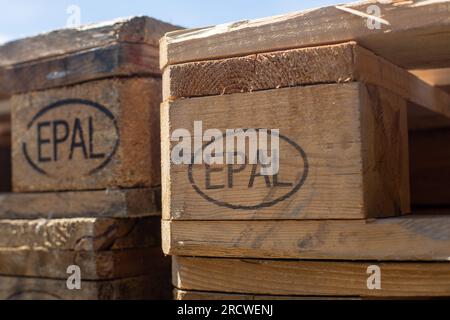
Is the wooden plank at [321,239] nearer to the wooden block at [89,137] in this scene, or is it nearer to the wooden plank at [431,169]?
the wooden block at [89,137]

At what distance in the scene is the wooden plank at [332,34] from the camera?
1642 millimetres

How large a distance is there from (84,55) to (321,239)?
4.11ft

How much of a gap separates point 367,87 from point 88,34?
1186 mm

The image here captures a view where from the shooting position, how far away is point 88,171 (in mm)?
2410

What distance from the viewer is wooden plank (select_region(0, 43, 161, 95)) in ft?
7.84

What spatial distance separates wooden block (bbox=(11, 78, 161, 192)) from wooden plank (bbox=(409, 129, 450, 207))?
3.54ft

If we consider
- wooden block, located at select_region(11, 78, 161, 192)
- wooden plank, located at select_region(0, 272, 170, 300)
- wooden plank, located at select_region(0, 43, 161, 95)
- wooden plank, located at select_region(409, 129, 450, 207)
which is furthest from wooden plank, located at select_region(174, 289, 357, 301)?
wooden plank, located at select_region(409, 129, 450, 207)

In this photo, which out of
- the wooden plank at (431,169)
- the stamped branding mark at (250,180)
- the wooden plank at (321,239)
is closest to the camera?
the wooden plank at (321,239)

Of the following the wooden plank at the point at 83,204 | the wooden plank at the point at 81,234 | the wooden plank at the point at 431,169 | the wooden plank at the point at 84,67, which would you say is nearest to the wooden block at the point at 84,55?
the wooden plank at the point at 84,67

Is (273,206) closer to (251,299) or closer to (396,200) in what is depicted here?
(251,299)

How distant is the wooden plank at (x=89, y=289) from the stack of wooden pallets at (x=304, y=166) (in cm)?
54

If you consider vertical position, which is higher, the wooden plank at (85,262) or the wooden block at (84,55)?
Result: the wooden block at (84,55)

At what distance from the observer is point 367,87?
5.65 ft
